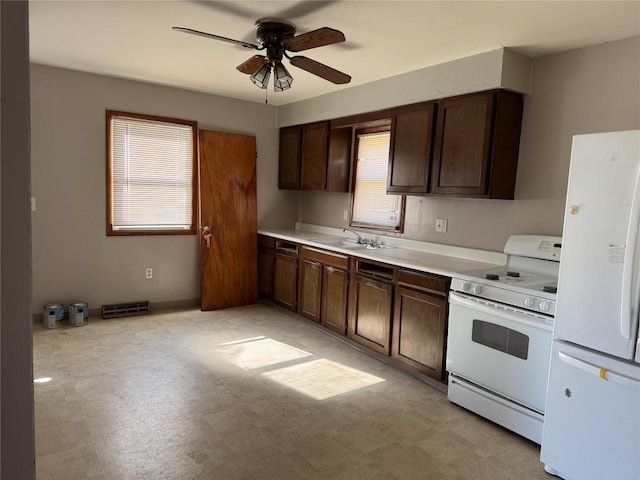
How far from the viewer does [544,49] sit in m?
3.04

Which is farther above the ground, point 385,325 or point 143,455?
point 385,325

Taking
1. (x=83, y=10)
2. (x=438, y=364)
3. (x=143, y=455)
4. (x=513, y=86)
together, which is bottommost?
(x=143, y=455)

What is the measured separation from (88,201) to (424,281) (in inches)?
136

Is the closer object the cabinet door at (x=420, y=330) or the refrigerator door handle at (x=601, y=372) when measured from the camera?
the refrigerator door handle at (x=601, y=372)

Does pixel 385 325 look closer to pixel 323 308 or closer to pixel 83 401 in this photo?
pixel 323 308

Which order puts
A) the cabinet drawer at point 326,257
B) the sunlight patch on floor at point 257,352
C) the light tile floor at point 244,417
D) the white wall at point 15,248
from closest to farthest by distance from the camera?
1. the white wall at point 15,248
2. the light tile floor at point 244,417
3. the sunlight patch on floor at point 257,352
4. the cabinet drawer at point 326,257

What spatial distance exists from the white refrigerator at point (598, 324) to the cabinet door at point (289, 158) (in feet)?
11.5

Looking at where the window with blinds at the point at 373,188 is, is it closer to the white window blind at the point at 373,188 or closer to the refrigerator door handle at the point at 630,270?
the white window blind at the point at 373,188

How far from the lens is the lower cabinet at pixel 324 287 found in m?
4.08

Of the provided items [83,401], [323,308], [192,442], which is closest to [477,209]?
[323,308]

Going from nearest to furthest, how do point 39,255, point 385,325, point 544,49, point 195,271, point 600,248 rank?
point 600,248 < point 544,49 < point 385,325 < point 39,255 < point 195,271

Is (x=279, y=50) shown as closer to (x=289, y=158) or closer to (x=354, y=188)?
(x=354, y=188)

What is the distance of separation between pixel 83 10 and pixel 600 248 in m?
3.25

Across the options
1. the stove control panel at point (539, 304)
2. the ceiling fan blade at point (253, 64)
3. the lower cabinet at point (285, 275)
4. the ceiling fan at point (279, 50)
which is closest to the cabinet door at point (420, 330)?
the stove control panel at point (539, 304)
